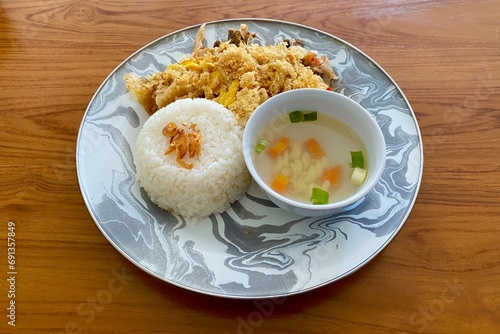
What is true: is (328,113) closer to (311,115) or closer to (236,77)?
(311,115)

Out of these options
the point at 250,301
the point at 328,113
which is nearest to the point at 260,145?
the point at 328,113

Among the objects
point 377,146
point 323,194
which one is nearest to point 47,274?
point 323,194

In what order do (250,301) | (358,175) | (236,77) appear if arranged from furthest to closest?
(236,77) → (358,175) → (250,301)

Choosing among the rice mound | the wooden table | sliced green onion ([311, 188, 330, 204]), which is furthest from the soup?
the wooden table

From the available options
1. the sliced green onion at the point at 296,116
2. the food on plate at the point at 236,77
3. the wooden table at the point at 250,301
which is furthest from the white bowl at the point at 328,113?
the wooden table at the point at 250,301

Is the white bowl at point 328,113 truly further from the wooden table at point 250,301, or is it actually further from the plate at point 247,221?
the wooden table at point 250,301
